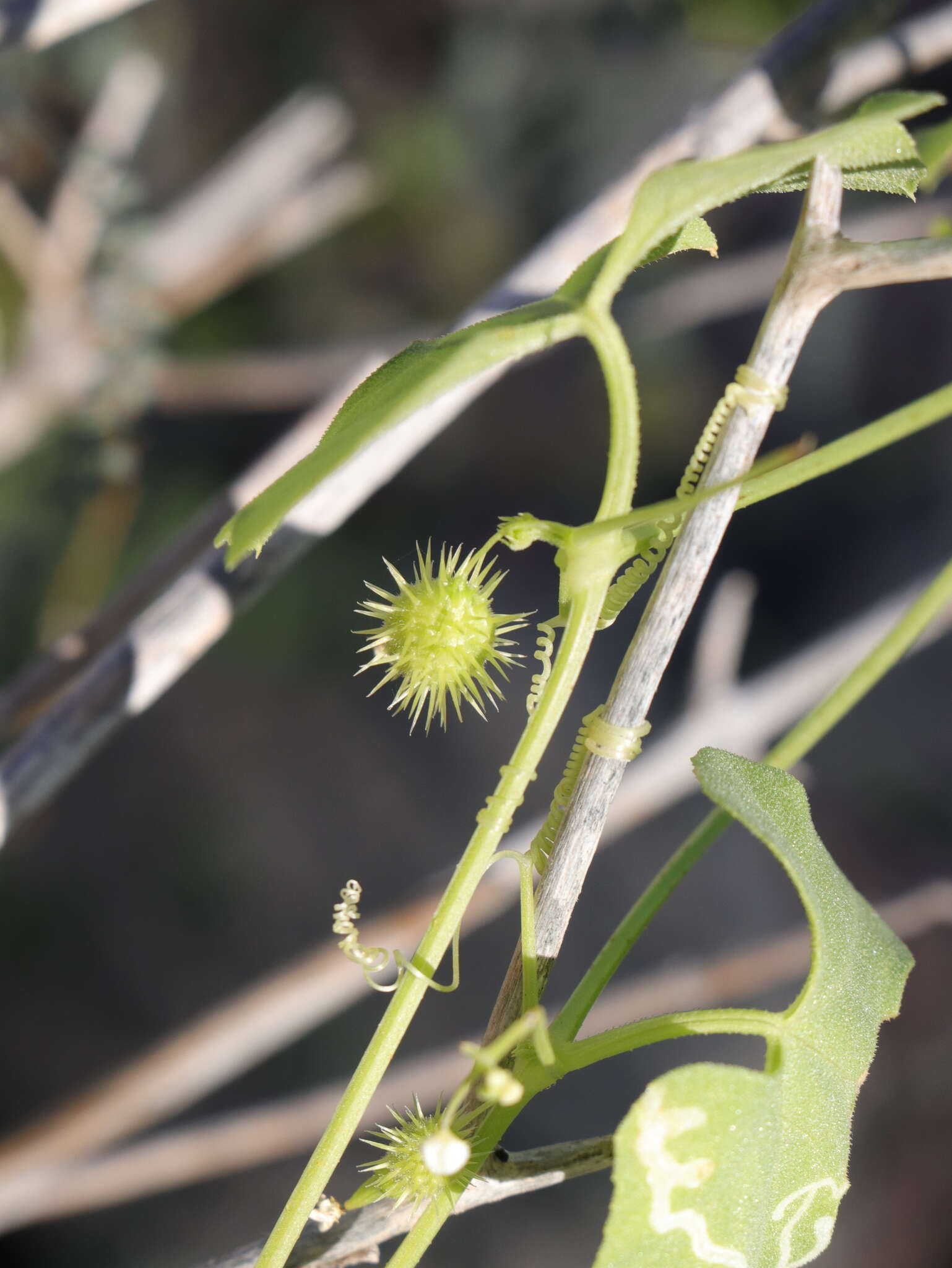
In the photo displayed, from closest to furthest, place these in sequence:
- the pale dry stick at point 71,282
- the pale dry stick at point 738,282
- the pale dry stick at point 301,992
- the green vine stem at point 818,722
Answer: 1. the green vine stem at point 818,722
2. the pale dry stick at point 301,992
3. the pale dry stick at point 738,282
4. the pale dry stick at point 71,282

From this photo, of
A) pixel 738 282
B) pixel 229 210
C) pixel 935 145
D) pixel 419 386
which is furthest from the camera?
pixel 229 210

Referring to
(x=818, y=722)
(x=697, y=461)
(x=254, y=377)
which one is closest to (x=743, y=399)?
(x=697, y=461)

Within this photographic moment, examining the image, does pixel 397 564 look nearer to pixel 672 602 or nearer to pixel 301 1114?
pixel 301 1114

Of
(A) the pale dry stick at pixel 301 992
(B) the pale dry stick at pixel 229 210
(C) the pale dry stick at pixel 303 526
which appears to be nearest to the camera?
(C) the pale dry stick at pixel 303 526

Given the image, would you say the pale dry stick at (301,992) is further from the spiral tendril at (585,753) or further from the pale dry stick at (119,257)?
the pale dry stick at (119,257)

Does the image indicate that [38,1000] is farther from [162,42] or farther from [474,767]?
[162,42]

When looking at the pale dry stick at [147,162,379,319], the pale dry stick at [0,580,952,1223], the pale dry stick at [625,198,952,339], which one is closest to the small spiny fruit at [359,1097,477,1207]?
the pale dry stick at [0,580,952,1223]

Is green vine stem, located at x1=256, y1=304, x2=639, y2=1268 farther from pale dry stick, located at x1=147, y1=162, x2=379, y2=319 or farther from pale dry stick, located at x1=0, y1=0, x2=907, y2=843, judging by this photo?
pale dry stick, located at x1=147, y1=162, x2=379, y2=319

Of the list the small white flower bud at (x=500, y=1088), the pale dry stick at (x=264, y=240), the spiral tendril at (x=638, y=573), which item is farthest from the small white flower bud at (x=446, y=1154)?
the pale dry stick at (x=264, y=240)
